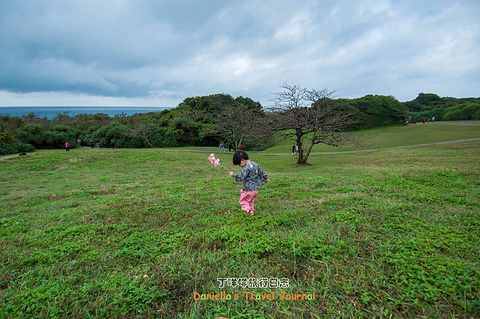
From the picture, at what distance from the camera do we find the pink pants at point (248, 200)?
4.93 meters

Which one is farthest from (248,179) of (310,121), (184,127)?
(184,127)

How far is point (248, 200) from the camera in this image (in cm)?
502

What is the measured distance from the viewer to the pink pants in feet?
16.2

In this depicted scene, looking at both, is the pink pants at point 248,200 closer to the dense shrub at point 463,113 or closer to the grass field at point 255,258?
the grass field at point 255,258

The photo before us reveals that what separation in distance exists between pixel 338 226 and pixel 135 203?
16.2 feet

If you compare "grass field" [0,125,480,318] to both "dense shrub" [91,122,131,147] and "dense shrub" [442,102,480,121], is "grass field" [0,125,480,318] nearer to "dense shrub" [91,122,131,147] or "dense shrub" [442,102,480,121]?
"dense shrub" [91,122,131,147]

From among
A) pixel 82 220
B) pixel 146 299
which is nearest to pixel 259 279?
pixel 146 299

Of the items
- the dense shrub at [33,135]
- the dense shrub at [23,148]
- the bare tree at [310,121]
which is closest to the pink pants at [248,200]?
the bare tree at [310,121]

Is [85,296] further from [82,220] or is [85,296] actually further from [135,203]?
[135,203]

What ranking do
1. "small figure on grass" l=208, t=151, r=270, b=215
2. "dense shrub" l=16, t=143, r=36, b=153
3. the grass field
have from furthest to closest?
"dense shrub" l=16, t=143, r=36, b=153, "small figure on grass" l=208, t=151, r=270, b=215, the grass field

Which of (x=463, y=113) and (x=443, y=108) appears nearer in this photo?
(x=463, y=113)

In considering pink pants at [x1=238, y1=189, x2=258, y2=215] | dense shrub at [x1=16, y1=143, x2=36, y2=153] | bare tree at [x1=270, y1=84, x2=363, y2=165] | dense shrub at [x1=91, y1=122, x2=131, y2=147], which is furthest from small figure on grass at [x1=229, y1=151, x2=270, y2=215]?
dense shrub at [x1=91, y1=122, x2=131, y2=147]

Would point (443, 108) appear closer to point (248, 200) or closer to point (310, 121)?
point (310, 121)

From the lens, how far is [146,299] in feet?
7.66
